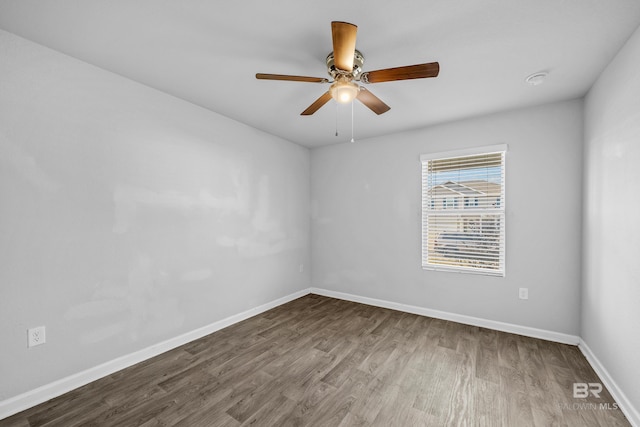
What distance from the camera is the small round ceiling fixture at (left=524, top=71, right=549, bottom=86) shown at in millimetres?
2201

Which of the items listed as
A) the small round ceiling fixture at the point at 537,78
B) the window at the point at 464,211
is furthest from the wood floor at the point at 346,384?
the small round ceiling fixture at the point at 537,78

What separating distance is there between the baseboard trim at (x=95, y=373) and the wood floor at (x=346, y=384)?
6 cm

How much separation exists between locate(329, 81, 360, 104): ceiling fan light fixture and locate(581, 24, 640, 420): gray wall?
5.97 ft

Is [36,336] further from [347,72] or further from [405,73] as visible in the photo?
[405,73]

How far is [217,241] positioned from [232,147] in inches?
47.0

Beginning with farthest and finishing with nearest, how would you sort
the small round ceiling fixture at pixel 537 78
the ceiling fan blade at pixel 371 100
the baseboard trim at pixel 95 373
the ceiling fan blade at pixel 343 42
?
the small round ceiling fixture at pixel 537 78
the ceiling fan blade at pixel 371 100
the baseboard trim at pixel 95 373
the ceiling fan blade at pixel 343 42

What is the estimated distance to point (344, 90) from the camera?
6.11 ft

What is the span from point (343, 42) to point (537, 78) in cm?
193

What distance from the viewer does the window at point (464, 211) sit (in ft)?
10.1

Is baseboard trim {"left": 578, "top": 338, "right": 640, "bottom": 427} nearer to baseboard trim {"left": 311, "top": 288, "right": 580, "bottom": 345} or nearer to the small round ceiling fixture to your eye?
baseboard trim {"left": 311, "top": 288, "right": 580, "bottom": 345}

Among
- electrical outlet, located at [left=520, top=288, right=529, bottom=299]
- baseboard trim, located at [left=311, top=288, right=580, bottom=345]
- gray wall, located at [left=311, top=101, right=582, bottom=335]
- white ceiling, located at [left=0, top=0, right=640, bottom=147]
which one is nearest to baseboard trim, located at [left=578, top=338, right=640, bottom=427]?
baseboard trim, located at [left=311, top=288, right=580, bottom=345]

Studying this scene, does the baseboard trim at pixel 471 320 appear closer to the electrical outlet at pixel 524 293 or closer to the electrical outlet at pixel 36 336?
the electrical outlet at pixel 524 293

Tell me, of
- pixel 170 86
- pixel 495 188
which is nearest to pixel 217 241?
pixel 170 86

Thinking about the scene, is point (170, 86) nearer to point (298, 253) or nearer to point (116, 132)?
point (116, 132)
